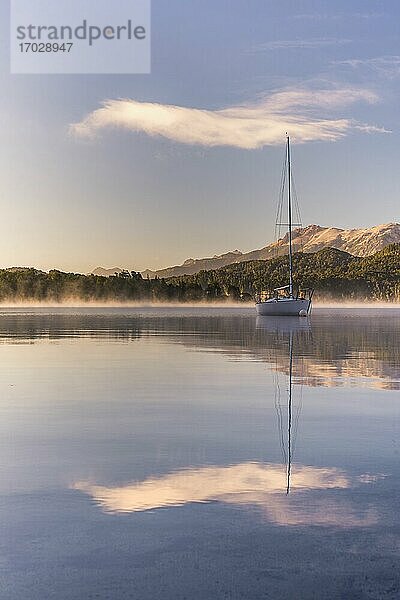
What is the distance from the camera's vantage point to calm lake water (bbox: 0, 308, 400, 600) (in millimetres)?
6684

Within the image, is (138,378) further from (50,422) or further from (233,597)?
(233,597)

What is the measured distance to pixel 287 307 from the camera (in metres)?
95.6

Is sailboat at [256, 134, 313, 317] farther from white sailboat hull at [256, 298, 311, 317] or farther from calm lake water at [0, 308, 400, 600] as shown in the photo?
calm lake water at [0, 308, 400, 600]

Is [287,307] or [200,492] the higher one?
[287,307]

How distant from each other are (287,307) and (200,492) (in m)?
86.6

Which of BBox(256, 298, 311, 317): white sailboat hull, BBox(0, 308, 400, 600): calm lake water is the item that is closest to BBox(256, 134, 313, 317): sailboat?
BBox(256, 298, 311, 317): white sailboat hull

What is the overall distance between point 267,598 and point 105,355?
26.7m

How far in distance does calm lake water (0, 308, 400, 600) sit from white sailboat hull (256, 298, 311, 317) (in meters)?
73.5

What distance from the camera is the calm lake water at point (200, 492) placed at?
6.68m

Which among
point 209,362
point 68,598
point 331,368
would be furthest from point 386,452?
point 209,362

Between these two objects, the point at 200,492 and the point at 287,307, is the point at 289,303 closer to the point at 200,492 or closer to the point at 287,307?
the point at 287,307

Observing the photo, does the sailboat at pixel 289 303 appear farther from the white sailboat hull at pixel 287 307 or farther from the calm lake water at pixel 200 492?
the calm lake water at pixel 200 492

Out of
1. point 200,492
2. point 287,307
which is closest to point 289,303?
point 287,307

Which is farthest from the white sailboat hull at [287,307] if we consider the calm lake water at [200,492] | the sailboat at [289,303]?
the calm lake water at [200,492]
